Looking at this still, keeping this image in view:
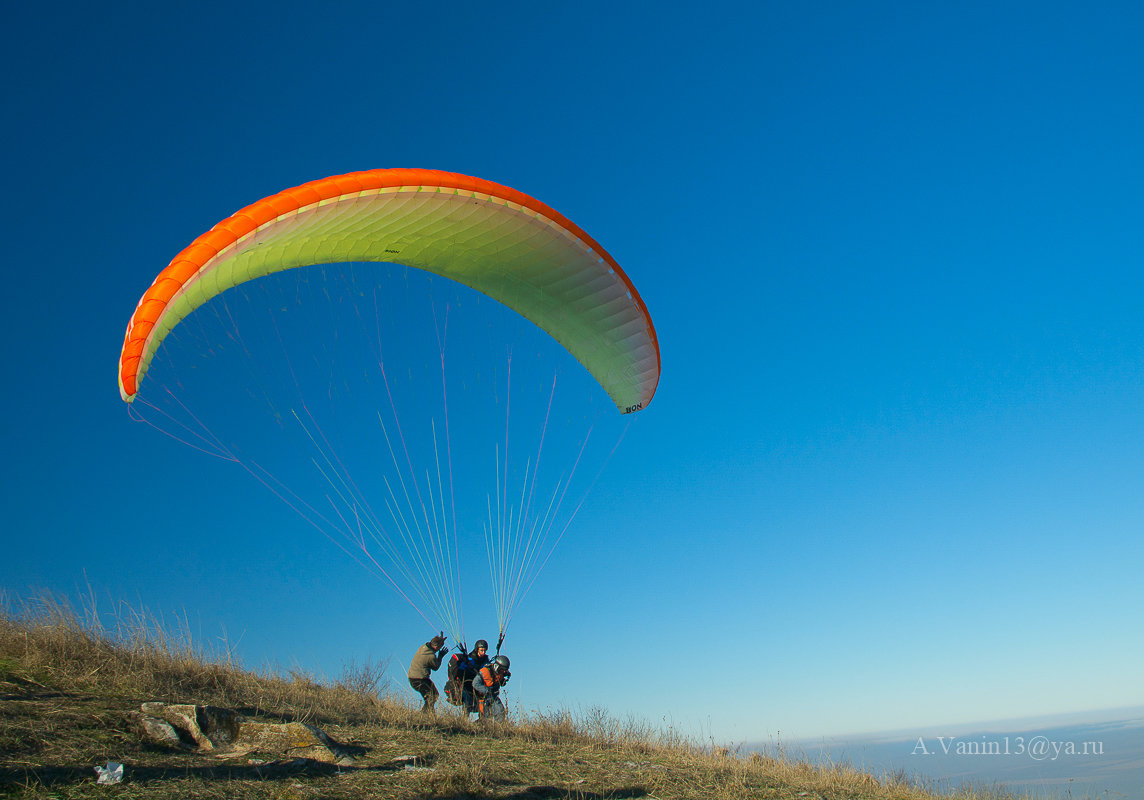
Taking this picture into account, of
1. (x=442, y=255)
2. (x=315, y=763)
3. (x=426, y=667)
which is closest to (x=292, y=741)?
(x=315, y=763)

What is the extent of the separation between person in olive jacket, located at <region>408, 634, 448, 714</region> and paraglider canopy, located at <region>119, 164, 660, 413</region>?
4.64 metres

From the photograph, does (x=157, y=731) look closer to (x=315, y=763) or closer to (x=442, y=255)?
(x=315, y=763)

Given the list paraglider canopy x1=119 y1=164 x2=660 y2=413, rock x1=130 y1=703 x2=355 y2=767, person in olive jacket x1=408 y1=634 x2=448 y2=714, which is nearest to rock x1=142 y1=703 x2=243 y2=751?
rock x1=130 y1=703 x2=355 y2=767

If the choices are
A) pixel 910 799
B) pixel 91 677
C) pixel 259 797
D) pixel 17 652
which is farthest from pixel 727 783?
pixel 17 652

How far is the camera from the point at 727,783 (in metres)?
7.06

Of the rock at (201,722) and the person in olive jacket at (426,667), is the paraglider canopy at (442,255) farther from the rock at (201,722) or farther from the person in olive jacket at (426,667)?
the person in olive jacket at (426,667)

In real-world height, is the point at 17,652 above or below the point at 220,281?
below

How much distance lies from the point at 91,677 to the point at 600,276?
731cm

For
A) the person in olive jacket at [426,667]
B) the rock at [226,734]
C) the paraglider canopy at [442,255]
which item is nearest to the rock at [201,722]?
the rock at [226,734]

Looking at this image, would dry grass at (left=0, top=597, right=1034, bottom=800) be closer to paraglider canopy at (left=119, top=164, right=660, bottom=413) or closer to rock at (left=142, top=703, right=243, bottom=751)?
rock at (left=142, top=703, right=243, bottom=751)

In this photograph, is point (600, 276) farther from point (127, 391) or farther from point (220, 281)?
point (127, 391)

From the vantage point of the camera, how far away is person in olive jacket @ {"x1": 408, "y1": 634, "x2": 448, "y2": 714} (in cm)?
1045

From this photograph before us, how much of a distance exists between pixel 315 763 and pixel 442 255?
673cm

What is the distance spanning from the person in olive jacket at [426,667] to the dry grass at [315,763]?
795mm
